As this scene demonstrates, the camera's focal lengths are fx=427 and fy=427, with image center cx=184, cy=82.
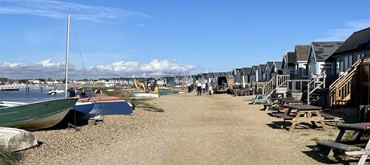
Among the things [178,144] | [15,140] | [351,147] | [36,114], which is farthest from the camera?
[36,114]

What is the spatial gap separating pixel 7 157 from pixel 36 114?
6653 millimetres

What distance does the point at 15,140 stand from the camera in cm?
1041

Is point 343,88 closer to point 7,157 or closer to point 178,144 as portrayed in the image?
point 178,144

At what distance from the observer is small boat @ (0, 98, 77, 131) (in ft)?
49.7

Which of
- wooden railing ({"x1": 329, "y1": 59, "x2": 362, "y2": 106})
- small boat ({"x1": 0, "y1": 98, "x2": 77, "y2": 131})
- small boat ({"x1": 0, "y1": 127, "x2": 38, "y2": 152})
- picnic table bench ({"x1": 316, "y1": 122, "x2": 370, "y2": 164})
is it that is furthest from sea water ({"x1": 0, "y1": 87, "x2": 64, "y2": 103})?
picnic table bench ({"x1": 316, "y1": 122, "x2": 370, "y2": 164})

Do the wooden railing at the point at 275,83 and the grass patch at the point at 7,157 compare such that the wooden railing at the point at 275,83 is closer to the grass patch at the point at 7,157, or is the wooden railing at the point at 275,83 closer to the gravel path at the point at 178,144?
the gravel path at the point at 178,144

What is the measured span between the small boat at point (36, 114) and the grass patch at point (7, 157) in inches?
223

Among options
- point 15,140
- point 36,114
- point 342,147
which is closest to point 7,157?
point 15,140

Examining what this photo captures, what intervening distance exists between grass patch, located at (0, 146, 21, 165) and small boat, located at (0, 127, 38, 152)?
355mm

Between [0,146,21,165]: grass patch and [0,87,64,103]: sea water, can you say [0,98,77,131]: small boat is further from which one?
[0,87,64,103]: sea water

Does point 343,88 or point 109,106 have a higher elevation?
point 343,88

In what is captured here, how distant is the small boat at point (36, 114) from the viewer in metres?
15.1

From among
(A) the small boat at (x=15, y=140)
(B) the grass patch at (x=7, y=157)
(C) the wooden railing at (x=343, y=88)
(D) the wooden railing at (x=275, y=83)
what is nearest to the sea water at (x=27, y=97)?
(A) the small boat at (x=15, y=140)

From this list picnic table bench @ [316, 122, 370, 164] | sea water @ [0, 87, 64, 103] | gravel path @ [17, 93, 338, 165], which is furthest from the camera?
sea water @ [0, 87, 64, 103]
